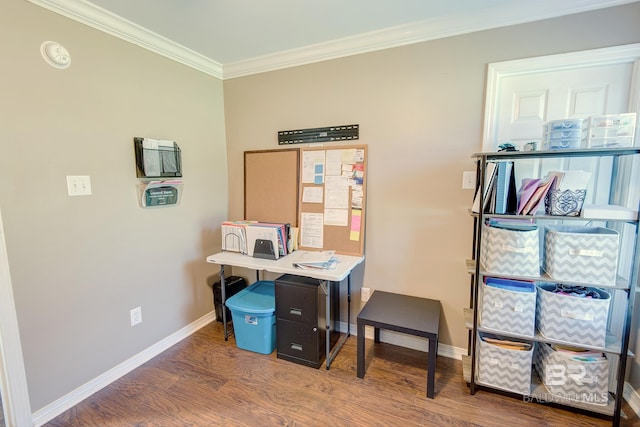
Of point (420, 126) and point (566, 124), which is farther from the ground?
point (420, 126)

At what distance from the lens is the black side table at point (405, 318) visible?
175 centimetres

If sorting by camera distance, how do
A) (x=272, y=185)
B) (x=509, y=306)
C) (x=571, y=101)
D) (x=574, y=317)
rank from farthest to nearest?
(x=272, y=185)
(x=571, y=101)
(x=509, y=306)
(x=574, y=317)

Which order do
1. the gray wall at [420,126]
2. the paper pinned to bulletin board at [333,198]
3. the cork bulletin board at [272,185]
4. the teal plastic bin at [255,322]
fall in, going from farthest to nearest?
the cork bulletin board at [272,185], the paper pinned to bulletin board at [333,198], the teal plastic bin at [255,322], the gray wall at [420,126]

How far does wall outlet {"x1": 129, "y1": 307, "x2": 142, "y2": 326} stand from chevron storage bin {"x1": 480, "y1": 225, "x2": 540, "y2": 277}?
2.37 m

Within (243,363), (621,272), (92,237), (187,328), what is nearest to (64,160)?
(92,237)

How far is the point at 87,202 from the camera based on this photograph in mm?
1778

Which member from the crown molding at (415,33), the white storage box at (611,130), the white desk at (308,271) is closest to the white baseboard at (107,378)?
the white desk at (308,271)

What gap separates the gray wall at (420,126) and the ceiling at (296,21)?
0.24 feet

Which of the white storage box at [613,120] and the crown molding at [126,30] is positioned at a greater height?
the crown molding at [126,30]

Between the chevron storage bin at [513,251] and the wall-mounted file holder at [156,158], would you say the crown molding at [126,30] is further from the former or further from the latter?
the chevron storage bin at [513,251]

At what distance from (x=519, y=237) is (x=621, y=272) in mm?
738

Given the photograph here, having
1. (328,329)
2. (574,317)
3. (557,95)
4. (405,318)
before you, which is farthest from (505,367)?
(557,95)

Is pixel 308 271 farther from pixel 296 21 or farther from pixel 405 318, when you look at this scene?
pixel 296 21

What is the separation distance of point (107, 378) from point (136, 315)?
1.33 feet
